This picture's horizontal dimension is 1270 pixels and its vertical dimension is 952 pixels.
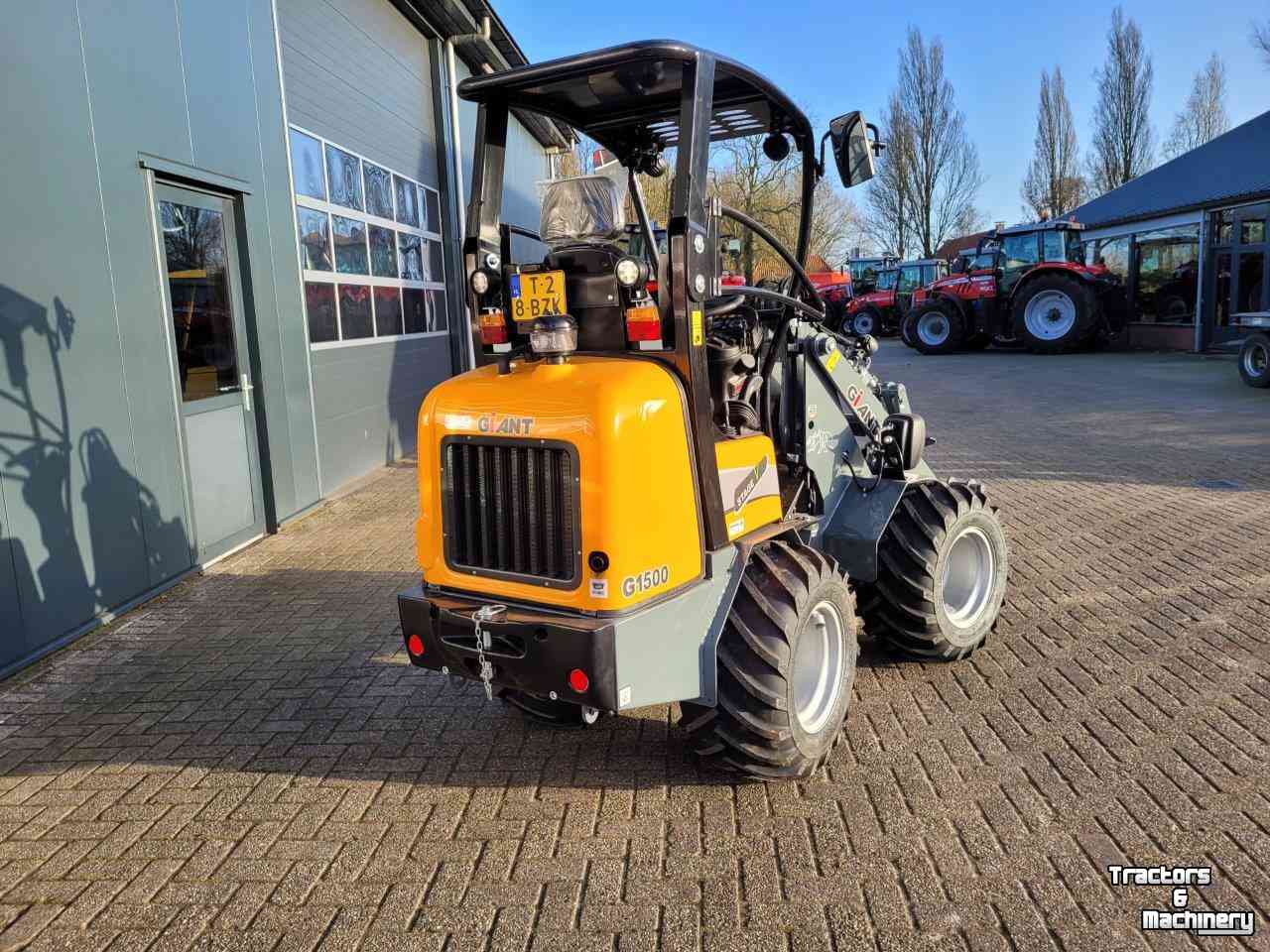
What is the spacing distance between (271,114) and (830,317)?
19.9 ft

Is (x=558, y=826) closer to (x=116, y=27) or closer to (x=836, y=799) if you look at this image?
(x=836, y=799)

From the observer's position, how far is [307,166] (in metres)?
8.98

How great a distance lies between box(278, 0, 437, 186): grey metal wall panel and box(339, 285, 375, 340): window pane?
157 centimetres

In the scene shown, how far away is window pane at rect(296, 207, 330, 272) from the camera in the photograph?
872 centimetres

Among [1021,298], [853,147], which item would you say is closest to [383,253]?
[853,147]

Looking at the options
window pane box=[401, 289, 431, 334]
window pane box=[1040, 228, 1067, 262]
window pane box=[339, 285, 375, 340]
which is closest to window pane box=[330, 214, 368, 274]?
window pane box=[339, 285, 375, 340]

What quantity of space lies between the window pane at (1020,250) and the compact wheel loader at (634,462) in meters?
19.7

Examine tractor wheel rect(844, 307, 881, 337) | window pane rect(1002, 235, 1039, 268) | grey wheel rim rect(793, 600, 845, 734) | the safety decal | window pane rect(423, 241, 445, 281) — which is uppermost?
window pane rect(1002, 235, 1039, 268)

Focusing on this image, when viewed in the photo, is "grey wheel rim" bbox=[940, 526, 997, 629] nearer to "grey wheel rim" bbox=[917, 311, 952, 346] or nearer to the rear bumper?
the rear bumper

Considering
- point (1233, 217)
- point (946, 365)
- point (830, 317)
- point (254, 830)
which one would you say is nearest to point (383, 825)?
point (254, 830)

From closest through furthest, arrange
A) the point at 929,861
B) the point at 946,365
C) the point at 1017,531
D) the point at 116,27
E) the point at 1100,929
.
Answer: the point at 1100,929 → the point at 929,861 → the point at 116,27 → the point at 1017,531 → the point at 946,365

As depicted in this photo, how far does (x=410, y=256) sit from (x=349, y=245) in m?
2.02

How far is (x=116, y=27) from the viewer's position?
590 centimetres

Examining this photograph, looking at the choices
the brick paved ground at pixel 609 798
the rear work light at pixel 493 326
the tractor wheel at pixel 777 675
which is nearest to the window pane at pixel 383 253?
the brick paved ground at pixel 609 798
